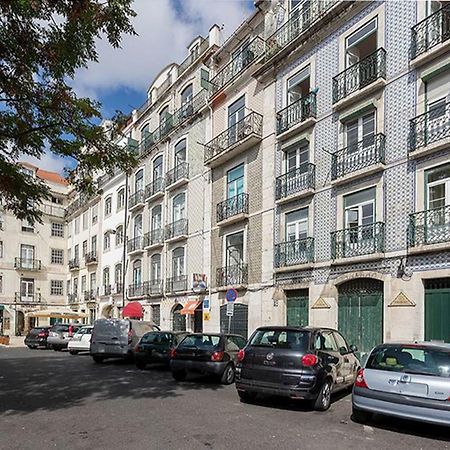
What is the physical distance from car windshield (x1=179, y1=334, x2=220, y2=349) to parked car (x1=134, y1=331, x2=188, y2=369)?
2324 millimetres

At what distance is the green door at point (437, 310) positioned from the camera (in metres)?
12.9

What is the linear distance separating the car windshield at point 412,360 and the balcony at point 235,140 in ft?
45.5

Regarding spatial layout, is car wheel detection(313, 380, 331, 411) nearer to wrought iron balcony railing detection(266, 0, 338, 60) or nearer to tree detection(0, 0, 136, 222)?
tree detection(0, 0, 136, 222)

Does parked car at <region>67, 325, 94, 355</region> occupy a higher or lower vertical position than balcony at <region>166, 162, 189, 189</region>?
lower

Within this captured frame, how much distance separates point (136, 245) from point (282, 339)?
23.3m

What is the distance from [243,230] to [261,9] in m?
9.71

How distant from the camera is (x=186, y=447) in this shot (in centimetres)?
640

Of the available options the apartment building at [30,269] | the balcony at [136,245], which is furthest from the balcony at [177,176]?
the apartment building at [30,269]

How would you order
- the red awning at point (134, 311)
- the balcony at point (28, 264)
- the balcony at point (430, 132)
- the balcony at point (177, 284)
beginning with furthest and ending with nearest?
the balcony at point (28, 264), the red awning at point (134, 311), the balcony at point (177, 284), the balcony at point (430, 132)

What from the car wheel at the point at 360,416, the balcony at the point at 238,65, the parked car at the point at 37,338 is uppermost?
the balcony at the point at 238,65

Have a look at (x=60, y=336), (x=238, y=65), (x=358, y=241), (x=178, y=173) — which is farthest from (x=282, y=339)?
(x=60, y=336)

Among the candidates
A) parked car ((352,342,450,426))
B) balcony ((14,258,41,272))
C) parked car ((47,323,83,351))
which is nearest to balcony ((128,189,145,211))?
parked car ((47,323,83,351))

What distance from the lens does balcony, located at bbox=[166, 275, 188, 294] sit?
83.9 ft

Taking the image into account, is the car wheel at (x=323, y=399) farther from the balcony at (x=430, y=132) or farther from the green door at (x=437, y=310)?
the balcony at (x=430, y=132)
